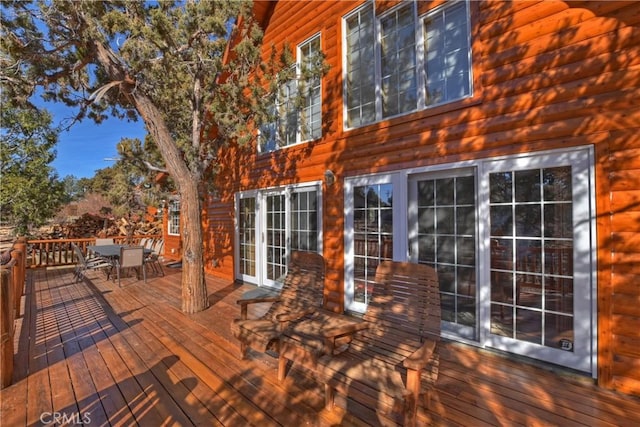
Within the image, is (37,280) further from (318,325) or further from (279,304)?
(318,325)

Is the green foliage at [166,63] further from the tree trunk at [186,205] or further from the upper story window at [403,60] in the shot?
the upper story window at [403,60]

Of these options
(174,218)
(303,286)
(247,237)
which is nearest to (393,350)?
(303,286)

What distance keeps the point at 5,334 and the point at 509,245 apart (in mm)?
4801

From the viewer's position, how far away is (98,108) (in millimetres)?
6129

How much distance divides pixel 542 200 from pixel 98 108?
7298mm

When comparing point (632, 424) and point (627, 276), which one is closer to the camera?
point (632, 424)

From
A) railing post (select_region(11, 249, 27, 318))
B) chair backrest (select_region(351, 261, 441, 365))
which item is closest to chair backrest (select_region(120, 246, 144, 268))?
railing post (select_region(11, 249, 27, 318))

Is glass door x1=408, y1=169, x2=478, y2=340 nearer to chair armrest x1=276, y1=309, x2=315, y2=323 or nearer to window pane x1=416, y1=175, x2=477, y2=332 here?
window pane x1=416, y1=175, x2=477, y2=332

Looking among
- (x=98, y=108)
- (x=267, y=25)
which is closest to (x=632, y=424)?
(x=267, y=25)

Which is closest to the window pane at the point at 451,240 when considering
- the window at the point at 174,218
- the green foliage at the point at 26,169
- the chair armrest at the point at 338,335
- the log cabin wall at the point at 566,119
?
the log cabin wall at the point at 566,119

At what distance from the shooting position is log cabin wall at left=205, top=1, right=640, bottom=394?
101 inches

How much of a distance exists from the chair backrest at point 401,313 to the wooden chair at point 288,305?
0.70 m

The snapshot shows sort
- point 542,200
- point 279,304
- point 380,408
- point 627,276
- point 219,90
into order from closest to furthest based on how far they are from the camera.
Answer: point 380,408
point 627,276
point 542,200
point 279,304
point 219,90

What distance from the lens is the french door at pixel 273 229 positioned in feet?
18.2
